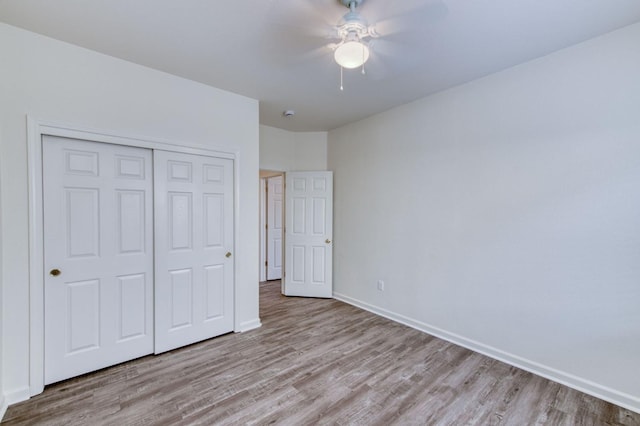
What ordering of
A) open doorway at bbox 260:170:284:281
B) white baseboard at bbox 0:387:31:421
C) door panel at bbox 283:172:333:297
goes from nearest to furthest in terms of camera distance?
white baseboard at bbox 0:387:31:421, door panel at bbox 283:172:333:297, open doorway at bbox 260:170:284:281

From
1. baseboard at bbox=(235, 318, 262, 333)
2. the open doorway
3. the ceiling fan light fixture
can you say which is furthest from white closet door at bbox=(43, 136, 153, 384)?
the open doorway

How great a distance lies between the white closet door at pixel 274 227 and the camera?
553 centimetres

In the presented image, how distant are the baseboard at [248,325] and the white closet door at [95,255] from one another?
2.86ft

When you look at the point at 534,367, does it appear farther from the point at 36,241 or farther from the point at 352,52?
the point at 36,241

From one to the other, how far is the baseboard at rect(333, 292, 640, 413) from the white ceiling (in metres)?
2.65

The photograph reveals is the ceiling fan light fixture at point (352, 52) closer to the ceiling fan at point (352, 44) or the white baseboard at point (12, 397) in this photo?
the ceiling fan at point (352, 44)

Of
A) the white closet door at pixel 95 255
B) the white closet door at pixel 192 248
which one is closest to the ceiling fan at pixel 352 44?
the white closet door at pixel 192 248

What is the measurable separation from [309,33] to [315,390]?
2699 millimetres

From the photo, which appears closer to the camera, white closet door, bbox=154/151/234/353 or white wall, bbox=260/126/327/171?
white closet door, bbox=154/151/234/353

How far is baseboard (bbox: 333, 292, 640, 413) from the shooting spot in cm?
198

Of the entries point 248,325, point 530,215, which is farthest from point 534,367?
point 248,325

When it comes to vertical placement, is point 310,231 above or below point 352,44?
below

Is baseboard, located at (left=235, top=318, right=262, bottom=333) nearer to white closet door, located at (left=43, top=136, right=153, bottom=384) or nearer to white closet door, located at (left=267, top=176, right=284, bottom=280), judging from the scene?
white closet door, located at (left=43, top=136, right=153, bottom=384)

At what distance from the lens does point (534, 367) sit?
2381 mm
